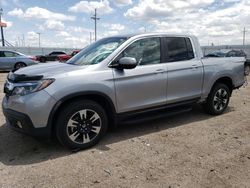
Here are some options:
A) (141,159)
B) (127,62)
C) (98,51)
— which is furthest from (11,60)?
(141,159)

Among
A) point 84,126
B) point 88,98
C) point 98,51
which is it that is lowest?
point 84,126

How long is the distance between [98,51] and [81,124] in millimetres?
1404

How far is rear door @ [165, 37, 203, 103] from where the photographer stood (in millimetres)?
5242

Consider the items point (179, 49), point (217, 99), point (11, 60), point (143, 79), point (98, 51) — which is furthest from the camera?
point (11, 60)

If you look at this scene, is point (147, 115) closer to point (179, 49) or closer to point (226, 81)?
point (179, 49)

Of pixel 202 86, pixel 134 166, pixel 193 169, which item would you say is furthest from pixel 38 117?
pixel 202 86

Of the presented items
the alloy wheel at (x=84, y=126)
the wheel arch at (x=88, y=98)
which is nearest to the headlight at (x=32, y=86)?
the wheel arch at (x=88, y=98)

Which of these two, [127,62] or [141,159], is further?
[127,62]

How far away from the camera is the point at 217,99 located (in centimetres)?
628

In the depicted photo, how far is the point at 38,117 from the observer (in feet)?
13.0

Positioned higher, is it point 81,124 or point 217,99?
point 217,99

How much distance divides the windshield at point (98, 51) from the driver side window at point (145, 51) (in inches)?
8.6

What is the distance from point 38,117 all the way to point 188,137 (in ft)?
8.44

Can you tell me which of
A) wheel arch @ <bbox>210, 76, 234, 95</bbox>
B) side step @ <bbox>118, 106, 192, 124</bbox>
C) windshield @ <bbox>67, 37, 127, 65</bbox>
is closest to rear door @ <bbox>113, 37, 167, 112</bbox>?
side step @ <bbox>118, 106, 192, 124</bbox>
